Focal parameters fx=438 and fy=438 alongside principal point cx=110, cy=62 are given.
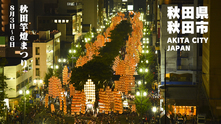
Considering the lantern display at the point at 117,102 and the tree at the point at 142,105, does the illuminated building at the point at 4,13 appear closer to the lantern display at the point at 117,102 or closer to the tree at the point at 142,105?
the tree at the point at 142,105

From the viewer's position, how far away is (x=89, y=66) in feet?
234

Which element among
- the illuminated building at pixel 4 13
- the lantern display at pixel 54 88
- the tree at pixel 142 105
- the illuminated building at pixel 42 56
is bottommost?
the tree at pixel 142 105

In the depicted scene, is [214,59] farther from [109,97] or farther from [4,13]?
[4,13]

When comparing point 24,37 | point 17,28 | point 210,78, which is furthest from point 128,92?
point 17,28

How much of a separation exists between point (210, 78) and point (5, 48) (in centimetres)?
4687

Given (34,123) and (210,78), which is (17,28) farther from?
(210,78)

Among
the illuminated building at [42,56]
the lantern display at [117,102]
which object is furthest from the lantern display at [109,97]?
the illuminated building at [42,56]

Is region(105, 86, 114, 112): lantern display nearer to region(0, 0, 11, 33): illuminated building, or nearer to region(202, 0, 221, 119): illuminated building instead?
region(202, 0, 221, 119): illuminated building

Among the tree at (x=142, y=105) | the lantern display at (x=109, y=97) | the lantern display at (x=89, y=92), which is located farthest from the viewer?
the tree at (x=142, y=105)

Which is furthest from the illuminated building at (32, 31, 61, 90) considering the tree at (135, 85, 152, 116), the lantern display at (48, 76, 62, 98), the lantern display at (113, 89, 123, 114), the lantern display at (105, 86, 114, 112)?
the lantern display at (113, 89, 123, 114)

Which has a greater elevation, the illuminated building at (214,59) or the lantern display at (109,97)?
the illuminated building at (214,59)

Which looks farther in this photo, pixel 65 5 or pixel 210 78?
pixel 65 5

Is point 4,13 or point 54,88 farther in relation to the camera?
point 4,13

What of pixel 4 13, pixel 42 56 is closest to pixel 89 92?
pixel 42 56
